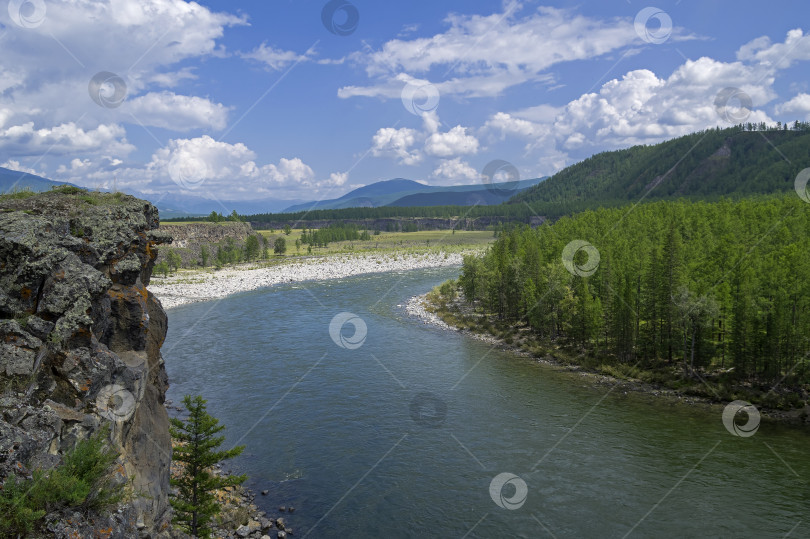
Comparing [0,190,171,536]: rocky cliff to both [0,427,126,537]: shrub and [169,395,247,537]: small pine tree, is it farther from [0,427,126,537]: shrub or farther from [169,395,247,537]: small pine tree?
[169,395,247,537]: small pine tree

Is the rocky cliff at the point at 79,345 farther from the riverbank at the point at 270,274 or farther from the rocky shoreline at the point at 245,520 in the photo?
the riverbank at the point at 270,274

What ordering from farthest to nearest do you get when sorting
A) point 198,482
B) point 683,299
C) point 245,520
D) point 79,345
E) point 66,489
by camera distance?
point 683,299 → point 245,520 → point 198,482 → point 79,345 → point 66,489

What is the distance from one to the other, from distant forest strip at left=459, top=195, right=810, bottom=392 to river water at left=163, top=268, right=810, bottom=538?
7.50 metres

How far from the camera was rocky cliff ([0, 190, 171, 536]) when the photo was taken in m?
12.5

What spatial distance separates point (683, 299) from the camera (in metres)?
43.2

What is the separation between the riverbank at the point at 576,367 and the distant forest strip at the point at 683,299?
249 cm

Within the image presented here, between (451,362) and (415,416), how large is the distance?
47.0ft

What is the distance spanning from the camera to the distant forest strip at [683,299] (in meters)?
40.0

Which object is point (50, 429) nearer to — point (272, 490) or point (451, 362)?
point (272, 490)

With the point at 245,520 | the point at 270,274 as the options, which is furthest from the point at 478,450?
the point at 270,274

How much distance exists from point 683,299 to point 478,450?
2499cm

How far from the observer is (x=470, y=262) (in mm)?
75250

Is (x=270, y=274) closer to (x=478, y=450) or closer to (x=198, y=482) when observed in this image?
(x=478, y=450)

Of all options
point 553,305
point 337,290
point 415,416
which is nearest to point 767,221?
point 553,305
